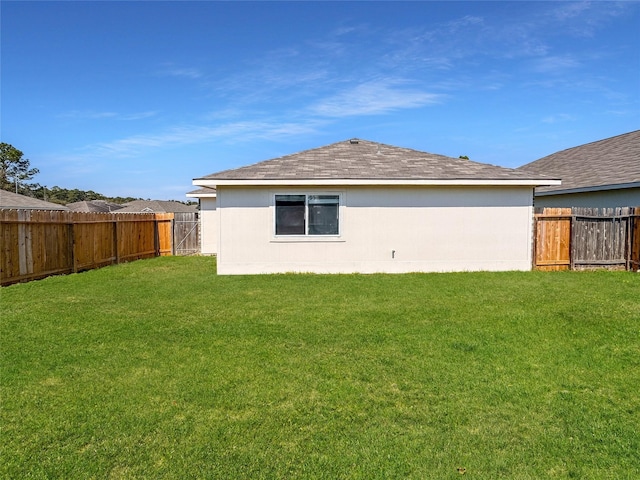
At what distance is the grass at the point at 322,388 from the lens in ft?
8.95

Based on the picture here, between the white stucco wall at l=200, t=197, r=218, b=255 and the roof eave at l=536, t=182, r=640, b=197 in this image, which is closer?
the roof eave at l=536, t=182, r=640, b=197

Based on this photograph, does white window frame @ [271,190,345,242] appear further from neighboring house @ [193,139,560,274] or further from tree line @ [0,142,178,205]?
tree line @ [0,142,178,205]

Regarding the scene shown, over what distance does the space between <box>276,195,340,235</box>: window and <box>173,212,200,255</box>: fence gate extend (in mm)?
7587

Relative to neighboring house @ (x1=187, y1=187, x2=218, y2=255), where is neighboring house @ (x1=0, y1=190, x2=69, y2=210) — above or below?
above

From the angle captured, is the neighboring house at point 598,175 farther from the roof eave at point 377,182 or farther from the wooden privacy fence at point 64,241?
the wooden privacy fence at point 64,241

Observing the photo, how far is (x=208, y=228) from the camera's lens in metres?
A: 16.7

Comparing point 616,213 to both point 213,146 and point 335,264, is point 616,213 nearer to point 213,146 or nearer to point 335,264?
point 335,264

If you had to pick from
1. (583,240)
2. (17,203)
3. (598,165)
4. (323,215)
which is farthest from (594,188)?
(17,203)

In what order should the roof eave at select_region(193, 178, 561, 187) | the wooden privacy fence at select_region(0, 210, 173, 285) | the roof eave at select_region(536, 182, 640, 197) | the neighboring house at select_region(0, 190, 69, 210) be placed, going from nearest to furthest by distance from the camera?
the wooden privacy fence at select_region(0, 210, 173, 285), the roof eave at select_region(193, 178, 561, 187), the roof eave at select_region(536, 182, 640, 197), the neighboring house at select_region(0, 190, 69, 210)

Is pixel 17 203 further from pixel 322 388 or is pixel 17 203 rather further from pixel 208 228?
pixel 322 388

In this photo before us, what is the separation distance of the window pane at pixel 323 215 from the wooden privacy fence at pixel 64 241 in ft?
22.7

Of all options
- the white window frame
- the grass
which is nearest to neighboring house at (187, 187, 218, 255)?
the white window frame

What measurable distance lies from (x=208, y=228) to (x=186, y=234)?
4.20ft

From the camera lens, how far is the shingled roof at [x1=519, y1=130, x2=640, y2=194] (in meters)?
12.5
